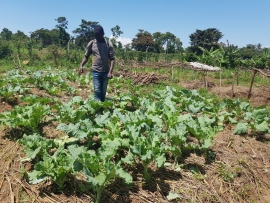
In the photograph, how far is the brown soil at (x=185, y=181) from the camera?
112 inches

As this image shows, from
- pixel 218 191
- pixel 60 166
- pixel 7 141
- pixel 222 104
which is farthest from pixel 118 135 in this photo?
pixel 222 104

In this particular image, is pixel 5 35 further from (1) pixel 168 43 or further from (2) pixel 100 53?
(2) pixel 100 53

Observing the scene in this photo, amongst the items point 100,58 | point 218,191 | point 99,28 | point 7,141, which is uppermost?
point 99,28

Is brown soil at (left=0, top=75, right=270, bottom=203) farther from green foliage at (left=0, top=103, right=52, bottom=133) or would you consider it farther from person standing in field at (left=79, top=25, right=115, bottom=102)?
person standing in field at (left=79, top=25, right=115, bottom=102)

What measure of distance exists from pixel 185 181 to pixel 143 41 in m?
44.8

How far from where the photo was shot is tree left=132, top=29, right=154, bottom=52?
151ft

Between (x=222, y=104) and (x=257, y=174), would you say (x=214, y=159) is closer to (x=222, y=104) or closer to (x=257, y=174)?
(x=257, y=174)

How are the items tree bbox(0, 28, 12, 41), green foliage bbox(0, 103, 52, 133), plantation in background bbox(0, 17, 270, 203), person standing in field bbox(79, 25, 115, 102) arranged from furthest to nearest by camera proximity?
tree bbox(0, 28, 12, 41)
person standing in field bbox(79, 25, 115, 102)
green foliage bbox(0, 103, 52, 133)
plantation in background bbox(0, 17, 270, 203)

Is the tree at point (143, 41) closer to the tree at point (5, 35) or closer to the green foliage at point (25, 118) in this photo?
the tree at point (5, 35)

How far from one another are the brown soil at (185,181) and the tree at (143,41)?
41.3m

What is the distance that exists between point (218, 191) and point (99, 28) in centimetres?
392

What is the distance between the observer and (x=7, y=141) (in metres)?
4.06

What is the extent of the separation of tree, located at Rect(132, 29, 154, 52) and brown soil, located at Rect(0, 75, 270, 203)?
136ft

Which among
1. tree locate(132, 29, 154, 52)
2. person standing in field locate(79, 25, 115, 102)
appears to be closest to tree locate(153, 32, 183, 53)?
tree locate(132, 29, 154, 52)
